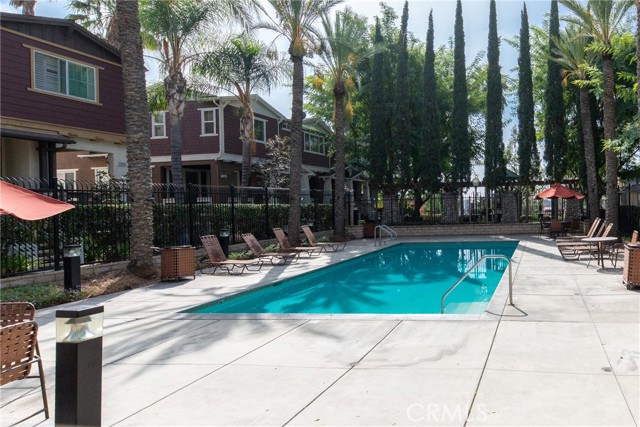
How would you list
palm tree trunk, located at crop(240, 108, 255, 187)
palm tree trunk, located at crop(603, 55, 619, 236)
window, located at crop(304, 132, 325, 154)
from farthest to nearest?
window, located at crop(304, 132, 325, 154) < palm tree trunk, located at crop(240, 108, 255, 187) < palm tree trunk, located at crop(603, 55, 619, 236)

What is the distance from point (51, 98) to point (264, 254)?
28.9ft

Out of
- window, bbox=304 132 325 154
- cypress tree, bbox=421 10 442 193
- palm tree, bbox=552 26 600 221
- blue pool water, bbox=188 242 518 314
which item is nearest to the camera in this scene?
blue pool water, bbox=188 242 518 314

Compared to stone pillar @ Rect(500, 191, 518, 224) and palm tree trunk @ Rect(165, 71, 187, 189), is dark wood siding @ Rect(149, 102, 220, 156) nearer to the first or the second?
palm tree trunk @ Rect(165, 71, 187, 189)

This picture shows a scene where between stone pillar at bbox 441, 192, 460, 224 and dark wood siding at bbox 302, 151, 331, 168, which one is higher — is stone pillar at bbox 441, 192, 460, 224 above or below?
below

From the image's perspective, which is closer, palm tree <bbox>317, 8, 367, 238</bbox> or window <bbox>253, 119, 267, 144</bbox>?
palm tree <bbox>317, 8, 367, 238</bbox>

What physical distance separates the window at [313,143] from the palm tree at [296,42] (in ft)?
52.9

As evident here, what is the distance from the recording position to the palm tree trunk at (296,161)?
1934 centimetres

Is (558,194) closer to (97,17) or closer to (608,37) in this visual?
(608,37)

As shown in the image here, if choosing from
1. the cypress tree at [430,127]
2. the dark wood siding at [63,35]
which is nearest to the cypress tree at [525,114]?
the cypress tree at [430,127]

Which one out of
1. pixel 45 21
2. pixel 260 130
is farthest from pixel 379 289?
pixel 260 130

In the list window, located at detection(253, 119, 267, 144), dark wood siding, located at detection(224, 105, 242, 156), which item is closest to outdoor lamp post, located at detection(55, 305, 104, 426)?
dark wood siding, located at detection(224, 105, 242, 156)

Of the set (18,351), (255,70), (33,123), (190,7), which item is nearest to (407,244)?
(255,70)

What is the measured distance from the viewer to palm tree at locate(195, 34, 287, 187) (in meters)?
23.9

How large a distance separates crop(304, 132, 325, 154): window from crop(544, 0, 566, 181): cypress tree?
50.1ft
